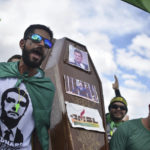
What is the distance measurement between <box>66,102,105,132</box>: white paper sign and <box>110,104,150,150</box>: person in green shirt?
0.36 meters

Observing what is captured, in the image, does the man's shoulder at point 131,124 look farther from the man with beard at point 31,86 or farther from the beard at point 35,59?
the beard at point 35,59

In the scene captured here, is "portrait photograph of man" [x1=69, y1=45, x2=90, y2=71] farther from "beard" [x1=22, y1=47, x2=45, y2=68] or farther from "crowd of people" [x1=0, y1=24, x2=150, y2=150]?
"beard" [x1=22, y1=47, x2=45, y2=68]

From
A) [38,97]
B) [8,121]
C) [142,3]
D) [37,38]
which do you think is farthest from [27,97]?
[142,3]

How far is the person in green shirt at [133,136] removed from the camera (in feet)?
8.27

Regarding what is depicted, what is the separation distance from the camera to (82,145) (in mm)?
2676

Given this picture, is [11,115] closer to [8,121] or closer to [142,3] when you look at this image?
[8,121]

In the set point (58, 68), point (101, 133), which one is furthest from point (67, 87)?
point (101, 133)

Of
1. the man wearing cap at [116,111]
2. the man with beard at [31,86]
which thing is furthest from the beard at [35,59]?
the man wearing cap at [116,111]

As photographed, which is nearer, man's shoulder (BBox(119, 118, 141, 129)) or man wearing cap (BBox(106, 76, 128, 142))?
man's shoulder (BBox(119, 118, 141, 129))

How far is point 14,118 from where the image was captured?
192 cm

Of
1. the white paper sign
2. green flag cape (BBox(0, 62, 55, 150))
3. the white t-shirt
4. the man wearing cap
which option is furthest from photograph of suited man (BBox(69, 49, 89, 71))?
the white t-shirt

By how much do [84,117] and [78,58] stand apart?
906 millimetres

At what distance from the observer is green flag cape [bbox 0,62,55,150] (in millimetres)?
2039

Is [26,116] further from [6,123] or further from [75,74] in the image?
[75,74]
